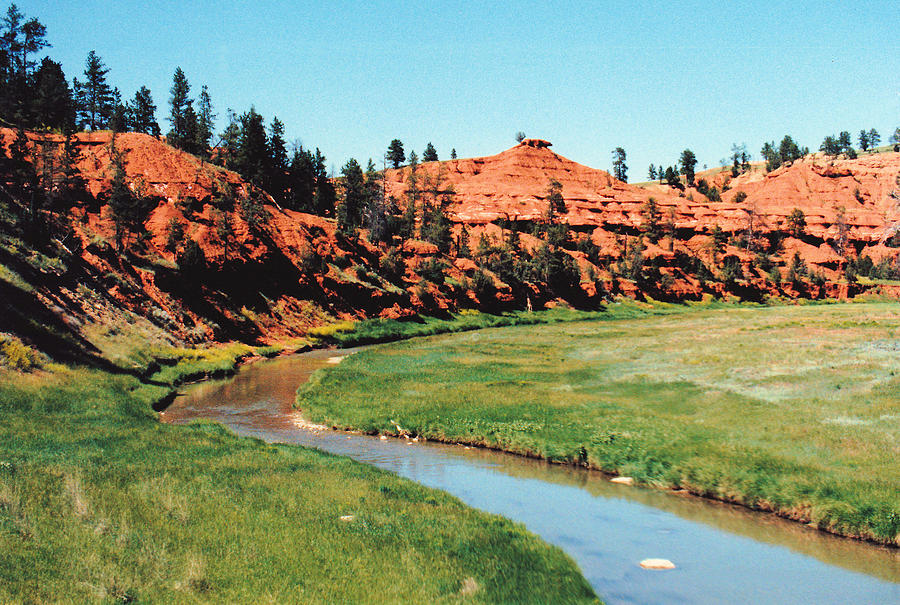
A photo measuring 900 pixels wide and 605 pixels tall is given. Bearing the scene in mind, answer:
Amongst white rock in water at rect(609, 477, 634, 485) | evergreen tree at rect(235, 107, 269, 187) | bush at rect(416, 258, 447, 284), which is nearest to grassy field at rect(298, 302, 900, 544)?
white rock in water at rect(609, 477, 634, 485)

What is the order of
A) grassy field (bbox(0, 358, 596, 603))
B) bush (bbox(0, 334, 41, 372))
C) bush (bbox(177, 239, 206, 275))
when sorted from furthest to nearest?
1. bush (bbox(177, 239, 206, 275))
2. bush (bbox(0, 334, 41, 372))
3. grassy field (bbox(0, 358, 596, 603))

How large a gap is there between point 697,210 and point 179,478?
145894mm

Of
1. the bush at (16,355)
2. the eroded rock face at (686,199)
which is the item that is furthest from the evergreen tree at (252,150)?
the bush at (16,355)

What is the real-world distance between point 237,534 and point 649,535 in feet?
33.2

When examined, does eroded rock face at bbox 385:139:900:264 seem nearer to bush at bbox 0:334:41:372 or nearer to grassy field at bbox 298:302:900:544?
grassy field at bbox 298:302:900:544

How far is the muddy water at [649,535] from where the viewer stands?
488 inches

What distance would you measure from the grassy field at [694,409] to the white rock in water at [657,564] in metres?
5.35

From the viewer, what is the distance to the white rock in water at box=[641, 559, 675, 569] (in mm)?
13297

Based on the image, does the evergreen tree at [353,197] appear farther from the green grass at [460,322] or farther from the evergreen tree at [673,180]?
the evergreen tree at [673,180]

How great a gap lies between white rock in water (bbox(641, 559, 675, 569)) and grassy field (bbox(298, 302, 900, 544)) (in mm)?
5346

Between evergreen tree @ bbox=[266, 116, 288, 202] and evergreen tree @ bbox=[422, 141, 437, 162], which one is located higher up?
evergreen tree @ bbox=[422, 141, 437, 162]

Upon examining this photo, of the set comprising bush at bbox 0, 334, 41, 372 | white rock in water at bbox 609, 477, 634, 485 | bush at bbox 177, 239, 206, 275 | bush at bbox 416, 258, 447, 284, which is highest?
bush at bbox 177, 239, 206, 275

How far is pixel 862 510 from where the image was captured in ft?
50.1

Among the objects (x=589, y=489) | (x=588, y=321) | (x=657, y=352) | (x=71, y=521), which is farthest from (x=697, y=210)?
(x=71, y=521)
